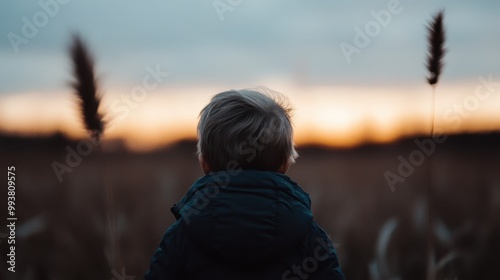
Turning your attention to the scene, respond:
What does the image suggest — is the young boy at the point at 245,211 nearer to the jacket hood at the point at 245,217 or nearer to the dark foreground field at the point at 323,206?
the jacket hood at the point at 245,217

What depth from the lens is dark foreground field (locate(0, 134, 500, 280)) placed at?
1.59 m

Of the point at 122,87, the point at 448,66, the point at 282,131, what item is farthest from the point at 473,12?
the point at 122,87

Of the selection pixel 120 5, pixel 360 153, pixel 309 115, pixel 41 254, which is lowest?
pixel 41 254

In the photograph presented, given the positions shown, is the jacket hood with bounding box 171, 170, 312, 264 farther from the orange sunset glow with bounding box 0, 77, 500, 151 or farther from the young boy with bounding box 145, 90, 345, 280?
the orange sunset glow with bounding box 0, 77, 500, 151

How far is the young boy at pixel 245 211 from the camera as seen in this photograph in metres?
0.99

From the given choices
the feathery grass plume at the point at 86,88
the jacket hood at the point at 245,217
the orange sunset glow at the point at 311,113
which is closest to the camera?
the jacket hood at the point at 245,217

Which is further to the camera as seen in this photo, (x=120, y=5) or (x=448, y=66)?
(x=448, y=66)

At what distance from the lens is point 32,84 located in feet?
5.21

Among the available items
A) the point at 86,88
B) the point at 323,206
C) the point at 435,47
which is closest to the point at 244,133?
the point at 86,88

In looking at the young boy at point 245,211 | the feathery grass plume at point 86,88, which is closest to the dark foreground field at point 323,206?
the feathery grass plume at point 86,88

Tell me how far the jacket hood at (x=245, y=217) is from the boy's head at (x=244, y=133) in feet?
0.18

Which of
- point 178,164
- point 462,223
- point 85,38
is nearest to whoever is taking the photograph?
point 85,38

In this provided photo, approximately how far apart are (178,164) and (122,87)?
11.0 inches

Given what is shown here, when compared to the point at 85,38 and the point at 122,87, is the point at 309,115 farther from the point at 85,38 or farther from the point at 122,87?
the point at 85,38
